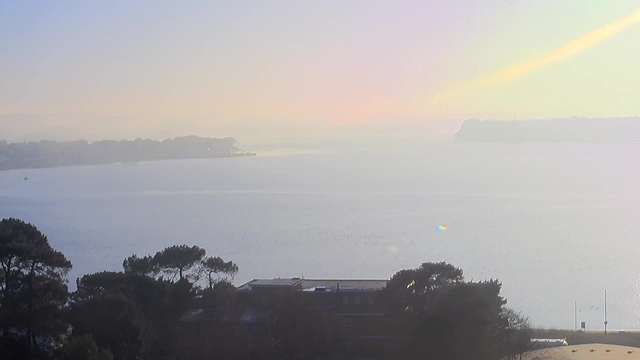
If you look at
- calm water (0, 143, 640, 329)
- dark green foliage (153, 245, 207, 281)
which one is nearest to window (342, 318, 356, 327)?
dark green foliage (153, 245, 207, 281)

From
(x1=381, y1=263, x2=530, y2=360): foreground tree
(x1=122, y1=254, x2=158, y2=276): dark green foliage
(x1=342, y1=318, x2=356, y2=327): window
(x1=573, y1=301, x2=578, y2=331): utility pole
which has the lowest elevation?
(x1=573, y1=301, x2=578, y2=331): utility pole

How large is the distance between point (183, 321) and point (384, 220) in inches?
461

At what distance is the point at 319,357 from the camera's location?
5.27 metres

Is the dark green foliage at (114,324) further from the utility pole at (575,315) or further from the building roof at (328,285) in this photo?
the utility pole at (575,315)

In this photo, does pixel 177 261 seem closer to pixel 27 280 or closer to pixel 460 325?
pixel 27 280

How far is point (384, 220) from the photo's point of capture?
17.3 metres

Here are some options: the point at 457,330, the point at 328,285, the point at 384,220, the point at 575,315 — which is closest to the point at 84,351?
Result: the point at 457,330

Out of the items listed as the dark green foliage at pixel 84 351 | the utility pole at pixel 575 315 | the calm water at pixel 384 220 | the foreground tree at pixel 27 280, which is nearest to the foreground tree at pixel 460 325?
the dark green foliage at pixel 84 351

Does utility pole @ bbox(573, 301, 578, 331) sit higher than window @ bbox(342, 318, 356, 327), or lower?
lower

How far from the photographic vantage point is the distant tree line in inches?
202

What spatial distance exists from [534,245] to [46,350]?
10996 millimetres

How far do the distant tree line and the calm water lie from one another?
11.6 feet

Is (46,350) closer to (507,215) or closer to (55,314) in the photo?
(55,314)

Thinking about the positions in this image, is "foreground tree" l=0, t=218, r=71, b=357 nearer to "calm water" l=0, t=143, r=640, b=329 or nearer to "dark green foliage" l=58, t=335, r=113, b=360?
"dark green foliage" l=58, t=335, r=113, b=360
